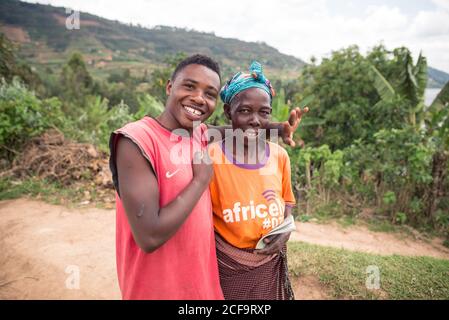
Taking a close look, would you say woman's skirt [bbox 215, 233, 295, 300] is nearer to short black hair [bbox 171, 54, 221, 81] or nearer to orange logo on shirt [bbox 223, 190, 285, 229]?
orange logo on shirt [bbox 223, 190, 285, 229]

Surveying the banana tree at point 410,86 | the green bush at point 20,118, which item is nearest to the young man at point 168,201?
the green bush at point 20,118

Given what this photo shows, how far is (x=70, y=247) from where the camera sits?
413 cm

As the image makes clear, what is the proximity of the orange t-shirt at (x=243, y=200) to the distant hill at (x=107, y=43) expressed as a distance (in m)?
45.2

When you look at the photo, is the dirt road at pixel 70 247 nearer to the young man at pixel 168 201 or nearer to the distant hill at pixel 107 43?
the young man at pixel 168 201

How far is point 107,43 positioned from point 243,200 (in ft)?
261

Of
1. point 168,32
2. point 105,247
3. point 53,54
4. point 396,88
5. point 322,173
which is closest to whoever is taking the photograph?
point 105,247

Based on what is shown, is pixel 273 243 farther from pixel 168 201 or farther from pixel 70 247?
pixel 70 247

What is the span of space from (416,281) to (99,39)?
81.3 meters

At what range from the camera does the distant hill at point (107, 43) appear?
56.4m

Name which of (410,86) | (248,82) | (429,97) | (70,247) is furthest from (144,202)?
(429,97)

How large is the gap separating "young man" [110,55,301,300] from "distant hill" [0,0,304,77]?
1787 inches

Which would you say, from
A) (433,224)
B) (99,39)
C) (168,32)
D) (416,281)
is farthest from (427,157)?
(168,32)
